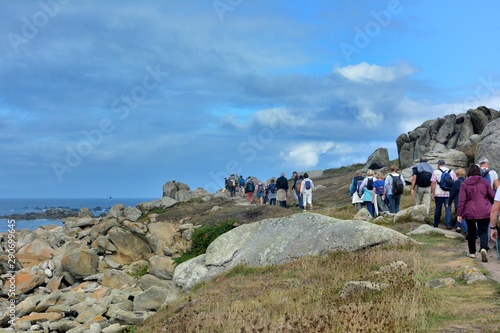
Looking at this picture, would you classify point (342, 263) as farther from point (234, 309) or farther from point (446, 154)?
point (446, 154)

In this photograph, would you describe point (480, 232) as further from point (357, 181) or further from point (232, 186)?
point (232, 186)

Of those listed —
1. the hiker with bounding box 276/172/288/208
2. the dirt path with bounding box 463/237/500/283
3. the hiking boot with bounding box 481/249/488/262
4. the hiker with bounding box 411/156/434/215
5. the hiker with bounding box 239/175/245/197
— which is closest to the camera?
the dirt path with bounding box 463/237/500/283

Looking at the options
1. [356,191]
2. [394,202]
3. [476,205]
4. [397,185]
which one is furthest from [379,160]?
[476,205]

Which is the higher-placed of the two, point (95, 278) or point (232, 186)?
point (232, 186)

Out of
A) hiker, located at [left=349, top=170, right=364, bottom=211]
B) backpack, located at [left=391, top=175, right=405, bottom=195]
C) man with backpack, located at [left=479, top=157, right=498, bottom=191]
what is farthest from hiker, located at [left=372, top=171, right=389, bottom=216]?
man with backpack, located at [left=479, top=157, right=498, bottom=191]

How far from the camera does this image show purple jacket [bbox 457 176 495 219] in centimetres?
1266

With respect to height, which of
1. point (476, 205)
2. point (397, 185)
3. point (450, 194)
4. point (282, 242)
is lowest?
point (282, 242)

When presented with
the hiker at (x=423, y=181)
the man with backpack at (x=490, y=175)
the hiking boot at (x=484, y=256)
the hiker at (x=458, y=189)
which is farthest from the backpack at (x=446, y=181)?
the hiking boot at (x=484, y=256)

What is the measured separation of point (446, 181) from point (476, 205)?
5664mm

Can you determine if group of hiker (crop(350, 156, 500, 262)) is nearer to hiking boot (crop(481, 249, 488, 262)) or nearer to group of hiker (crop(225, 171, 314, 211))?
hiking boot (crop(481, 249, 488, 262))

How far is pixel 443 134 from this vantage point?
1870 inches

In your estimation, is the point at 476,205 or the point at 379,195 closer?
the point at 476,205

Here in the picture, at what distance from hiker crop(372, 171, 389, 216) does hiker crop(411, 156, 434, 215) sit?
1.74 m

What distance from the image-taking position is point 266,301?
392 inches
